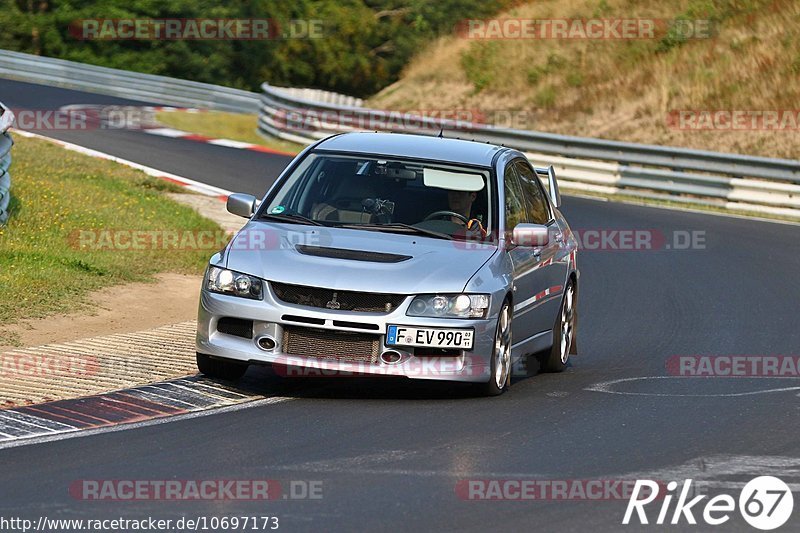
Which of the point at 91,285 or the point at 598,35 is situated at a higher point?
the point at 598,35

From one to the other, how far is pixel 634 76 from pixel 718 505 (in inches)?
1130

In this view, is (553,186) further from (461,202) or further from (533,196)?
(461,202)

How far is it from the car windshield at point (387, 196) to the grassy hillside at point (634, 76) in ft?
66.9

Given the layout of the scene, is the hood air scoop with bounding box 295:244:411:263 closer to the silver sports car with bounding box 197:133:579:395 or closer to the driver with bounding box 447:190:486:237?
the silver sports car with bounding box 197:133:579:395

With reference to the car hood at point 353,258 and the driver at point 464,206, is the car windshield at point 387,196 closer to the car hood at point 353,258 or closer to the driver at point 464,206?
the driver at point 464,206

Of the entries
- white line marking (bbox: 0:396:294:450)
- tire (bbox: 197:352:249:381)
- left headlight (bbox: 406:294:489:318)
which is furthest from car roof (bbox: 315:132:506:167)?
white line marking (bbox: 0:396:294:450)

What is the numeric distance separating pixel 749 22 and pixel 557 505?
100 feet

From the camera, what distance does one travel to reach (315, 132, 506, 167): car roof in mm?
10461

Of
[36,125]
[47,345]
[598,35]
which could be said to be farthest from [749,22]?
[47,345]

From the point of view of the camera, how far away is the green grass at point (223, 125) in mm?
30698

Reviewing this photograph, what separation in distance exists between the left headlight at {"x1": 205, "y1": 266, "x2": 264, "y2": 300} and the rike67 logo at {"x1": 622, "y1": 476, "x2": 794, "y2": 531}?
9.63 ft

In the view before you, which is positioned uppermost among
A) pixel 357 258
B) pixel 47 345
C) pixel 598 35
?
pixel 598 35

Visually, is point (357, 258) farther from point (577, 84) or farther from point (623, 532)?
point (577, 84)

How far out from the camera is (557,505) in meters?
6.75
